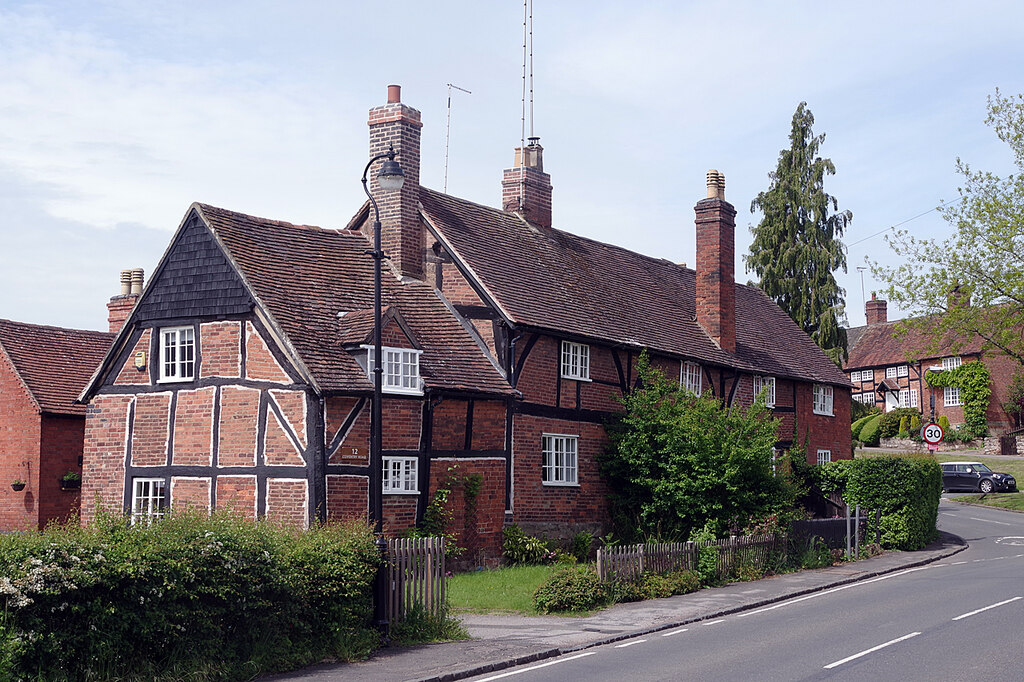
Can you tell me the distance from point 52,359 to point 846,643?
2599 cm

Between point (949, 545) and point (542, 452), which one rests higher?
point (542, 452)

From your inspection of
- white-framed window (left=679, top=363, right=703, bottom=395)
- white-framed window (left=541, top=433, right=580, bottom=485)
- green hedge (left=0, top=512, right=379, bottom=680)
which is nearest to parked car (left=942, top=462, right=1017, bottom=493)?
white-framed window (left=679, top=363, right=703, bottom=395)

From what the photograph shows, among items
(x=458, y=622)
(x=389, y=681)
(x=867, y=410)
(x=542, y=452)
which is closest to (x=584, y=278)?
(x=542, y=452)

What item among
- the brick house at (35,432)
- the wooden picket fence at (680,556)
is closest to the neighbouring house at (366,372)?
the wooden picket fence at (680,556)

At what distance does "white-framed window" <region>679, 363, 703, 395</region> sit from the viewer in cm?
3111

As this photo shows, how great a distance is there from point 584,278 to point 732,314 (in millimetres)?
6307

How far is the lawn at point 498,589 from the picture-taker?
61.7ft

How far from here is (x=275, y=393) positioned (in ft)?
71.4

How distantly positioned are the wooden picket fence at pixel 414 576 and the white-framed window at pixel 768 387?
69.7 feet

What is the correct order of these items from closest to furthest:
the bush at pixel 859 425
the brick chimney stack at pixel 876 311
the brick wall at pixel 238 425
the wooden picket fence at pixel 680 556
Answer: the wooden picket fence at pixel 680 556 < the brick wall at pixel 238 425 < the bush at pixel 859 425 < the brick chimney stack at pixel 876 311

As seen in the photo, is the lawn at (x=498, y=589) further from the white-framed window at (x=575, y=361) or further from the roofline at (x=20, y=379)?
the roofline at (x=20, y=379)

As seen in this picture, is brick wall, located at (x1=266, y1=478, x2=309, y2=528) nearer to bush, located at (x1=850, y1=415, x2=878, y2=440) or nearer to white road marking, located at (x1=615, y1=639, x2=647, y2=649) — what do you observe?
white road marking, located at (x1=615, y1=639, x2=647, y2=649)

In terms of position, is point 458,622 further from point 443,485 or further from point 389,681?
point 443,485

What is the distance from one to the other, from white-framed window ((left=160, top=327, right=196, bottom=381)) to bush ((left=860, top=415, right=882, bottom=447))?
164 ft
